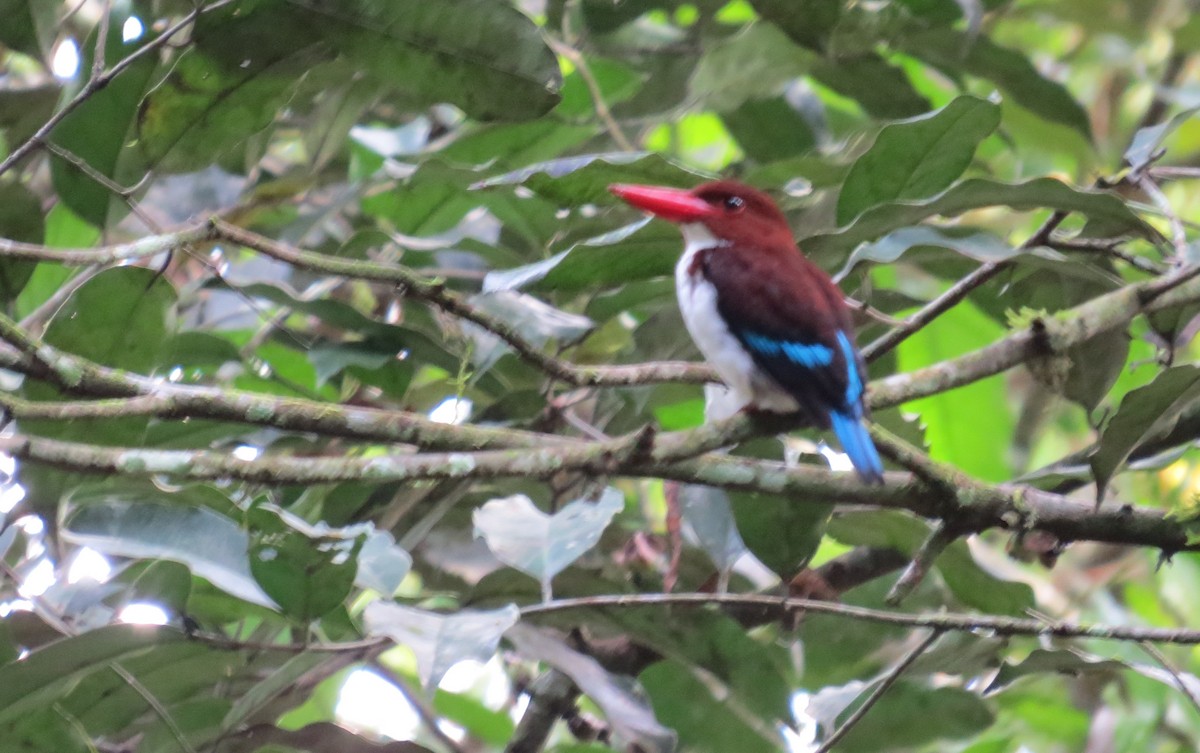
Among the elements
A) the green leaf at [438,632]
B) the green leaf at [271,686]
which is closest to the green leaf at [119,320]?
the green leaf at [271,686]

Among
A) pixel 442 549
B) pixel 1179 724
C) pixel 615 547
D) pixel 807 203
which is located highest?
pixel 807 203

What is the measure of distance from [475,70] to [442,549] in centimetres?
94

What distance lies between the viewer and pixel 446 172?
2.38 meters

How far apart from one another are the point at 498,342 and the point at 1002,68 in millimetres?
1482

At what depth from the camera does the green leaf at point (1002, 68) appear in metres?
2.95

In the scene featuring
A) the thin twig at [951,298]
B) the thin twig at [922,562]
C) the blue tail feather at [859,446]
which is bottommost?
the thin twig at [922,562]

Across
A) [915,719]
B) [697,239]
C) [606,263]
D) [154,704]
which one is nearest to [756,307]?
[697,239]

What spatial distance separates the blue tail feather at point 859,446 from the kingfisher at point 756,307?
0.09 meters

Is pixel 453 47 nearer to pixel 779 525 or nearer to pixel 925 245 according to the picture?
pixel 925 245

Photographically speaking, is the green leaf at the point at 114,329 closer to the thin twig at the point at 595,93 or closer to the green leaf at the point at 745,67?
the thin twig at the point at 595,93

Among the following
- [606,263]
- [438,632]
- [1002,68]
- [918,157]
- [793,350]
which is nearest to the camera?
[438,632]

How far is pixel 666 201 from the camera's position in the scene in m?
2.55

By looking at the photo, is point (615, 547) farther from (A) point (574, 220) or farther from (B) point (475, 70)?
(B) point (475, 70)

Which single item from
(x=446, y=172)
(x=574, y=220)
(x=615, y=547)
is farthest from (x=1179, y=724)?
(x=446, y=172)
